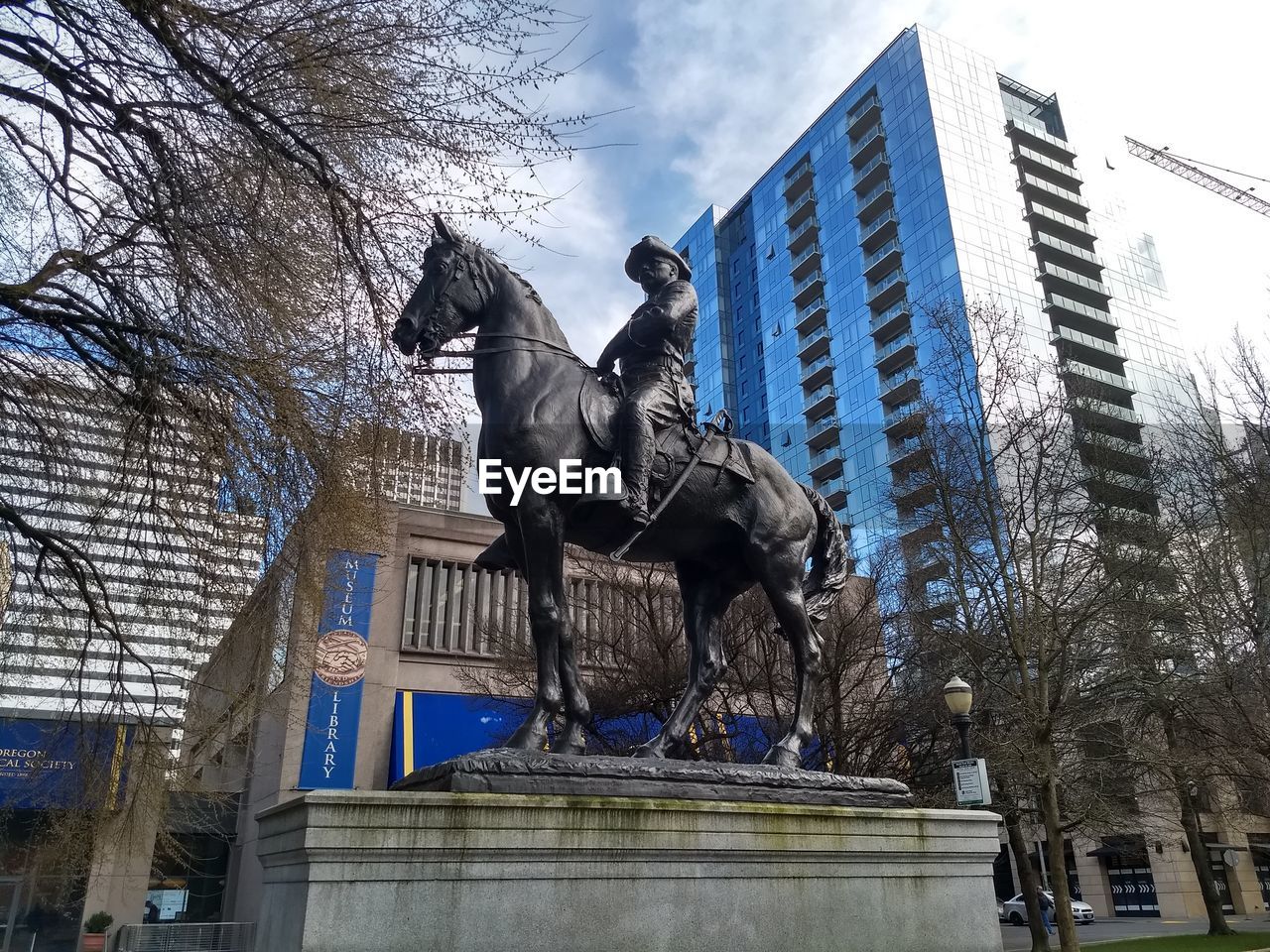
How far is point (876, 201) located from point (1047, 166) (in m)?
14.6

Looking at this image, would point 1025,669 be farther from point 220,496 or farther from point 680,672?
point 220,496

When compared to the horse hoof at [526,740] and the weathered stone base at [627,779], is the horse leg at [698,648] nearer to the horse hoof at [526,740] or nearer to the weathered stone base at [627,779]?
the weathered stone base at [627,779]

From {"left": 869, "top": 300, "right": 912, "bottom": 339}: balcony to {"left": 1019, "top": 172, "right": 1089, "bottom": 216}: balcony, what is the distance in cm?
1411

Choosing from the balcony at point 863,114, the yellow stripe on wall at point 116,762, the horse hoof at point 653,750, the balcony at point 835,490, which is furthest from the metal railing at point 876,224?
the horse hoof at point 653,750

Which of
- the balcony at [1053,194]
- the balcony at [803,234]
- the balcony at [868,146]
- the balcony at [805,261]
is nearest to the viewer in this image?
the balcony at [1053,194]

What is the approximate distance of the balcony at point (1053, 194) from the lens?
71.1 metres

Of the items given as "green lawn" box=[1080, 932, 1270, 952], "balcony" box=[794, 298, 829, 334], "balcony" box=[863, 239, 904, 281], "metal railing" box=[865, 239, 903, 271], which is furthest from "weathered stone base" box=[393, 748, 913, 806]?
"balcony" box=[794, 298, 829, 334]

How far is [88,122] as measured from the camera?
874cm

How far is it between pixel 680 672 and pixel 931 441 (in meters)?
8.06

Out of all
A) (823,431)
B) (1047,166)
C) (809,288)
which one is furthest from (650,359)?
(1047,166)

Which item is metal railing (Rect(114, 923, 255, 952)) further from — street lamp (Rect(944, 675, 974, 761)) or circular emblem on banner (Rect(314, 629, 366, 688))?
street lamp (Rect(944, 675, 974, 761))

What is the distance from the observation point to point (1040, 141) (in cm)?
7406

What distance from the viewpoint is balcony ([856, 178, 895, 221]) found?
233 ft

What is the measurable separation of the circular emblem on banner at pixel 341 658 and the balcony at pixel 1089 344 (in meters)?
55.1
